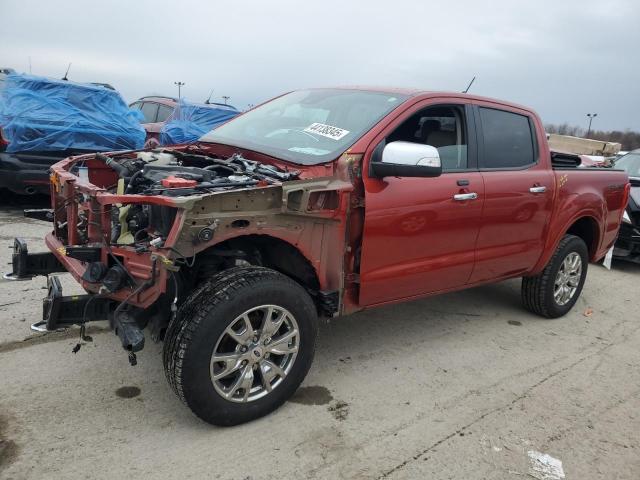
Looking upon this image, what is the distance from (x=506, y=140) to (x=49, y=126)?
584cm

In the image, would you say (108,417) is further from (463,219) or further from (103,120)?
(103,120)

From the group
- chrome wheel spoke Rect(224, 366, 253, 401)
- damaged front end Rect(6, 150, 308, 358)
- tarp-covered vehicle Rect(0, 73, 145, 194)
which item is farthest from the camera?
tarp-covered vehicle Rect(0, 73, 145, 194)

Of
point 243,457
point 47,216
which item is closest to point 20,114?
point 47,216

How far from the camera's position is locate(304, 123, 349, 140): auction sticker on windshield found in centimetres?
339

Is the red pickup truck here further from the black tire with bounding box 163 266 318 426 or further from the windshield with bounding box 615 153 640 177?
the windshield with bounding box 615 153 640 177

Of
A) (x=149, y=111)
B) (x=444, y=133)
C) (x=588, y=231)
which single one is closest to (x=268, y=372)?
(x=444, y=133)

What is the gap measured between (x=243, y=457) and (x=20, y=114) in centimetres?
626

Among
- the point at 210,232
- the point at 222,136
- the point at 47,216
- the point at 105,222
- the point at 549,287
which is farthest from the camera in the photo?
the point at 549,287

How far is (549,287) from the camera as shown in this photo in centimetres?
486

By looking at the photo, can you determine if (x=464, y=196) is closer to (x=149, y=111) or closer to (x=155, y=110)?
(x=155, y=110)

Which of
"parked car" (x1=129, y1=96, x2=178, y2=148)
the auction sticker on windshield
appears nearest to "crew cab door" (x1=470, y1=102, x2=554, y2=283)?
the auction sticker on windshield

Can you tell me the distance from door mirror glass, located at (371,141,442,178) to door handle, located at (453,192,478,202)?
23.3 inches

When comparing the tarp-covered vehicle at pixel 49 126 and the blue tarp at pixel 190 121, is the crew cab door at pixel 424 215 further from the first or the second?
the blue tarp at pixel 190 121

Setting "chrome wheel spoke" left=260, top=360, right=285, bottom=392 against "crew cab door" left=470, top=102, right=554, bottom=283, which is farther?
"crew cab door" left=470, top=102, right=554, bottom=283
